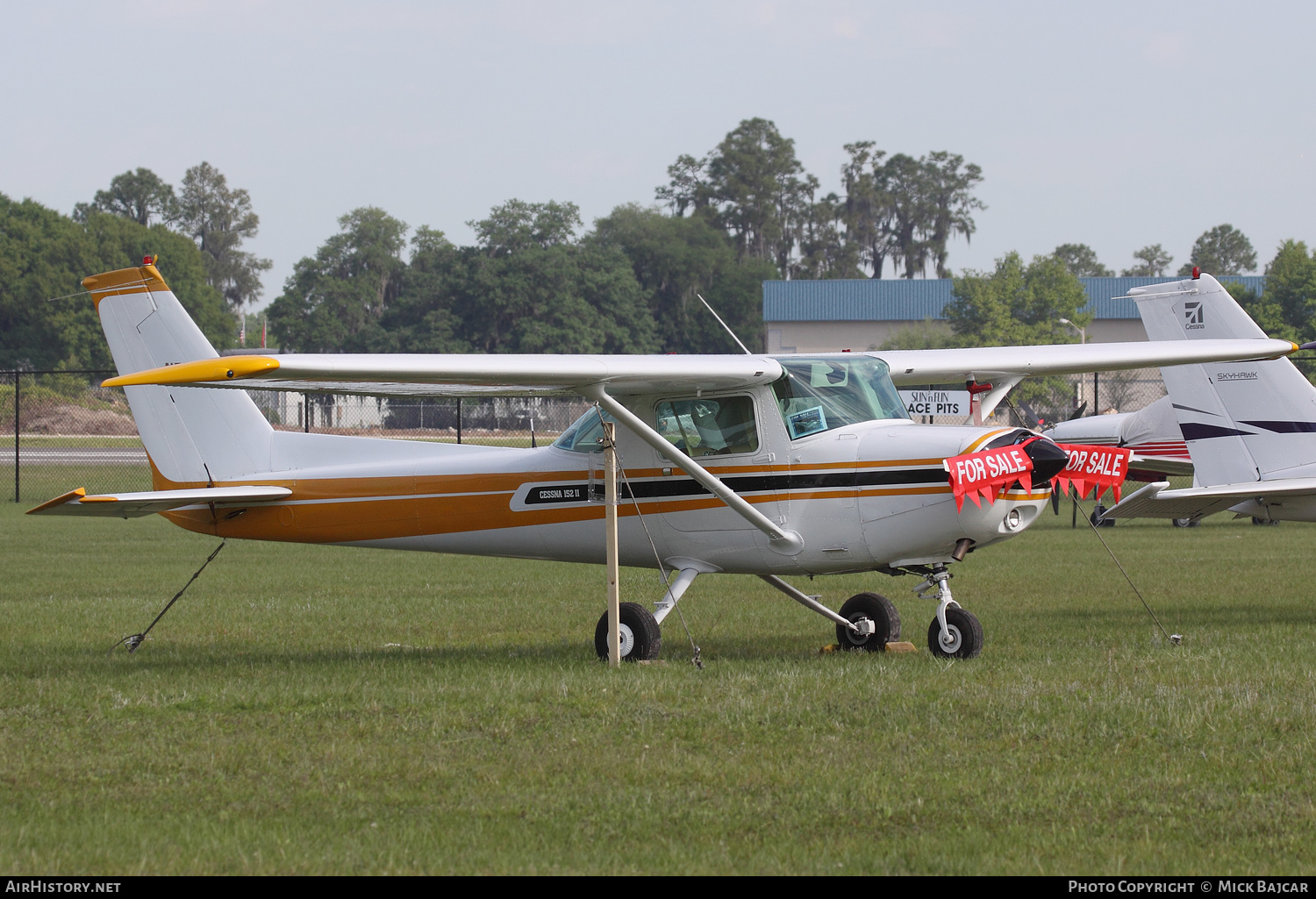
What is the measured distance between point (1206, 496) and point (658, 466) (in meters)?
4.73

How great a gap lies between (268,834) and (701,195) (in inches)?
4708

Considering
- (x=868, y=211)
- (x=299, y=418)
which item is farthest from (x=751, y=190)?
(x=299, y=418)

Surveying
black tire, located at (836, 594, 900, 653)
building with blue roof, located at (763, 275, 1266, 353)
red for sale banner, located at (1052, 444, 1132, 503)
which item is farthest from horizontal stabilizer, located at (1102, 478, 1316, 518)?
building with blue roof, located at (763, 275, 1266, 353)

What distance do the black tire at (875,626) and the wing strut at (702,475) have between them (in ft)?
3.74

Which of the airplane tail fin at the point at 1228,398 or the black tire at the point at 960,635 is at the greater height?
the airplane tail fin at the point at 1228,398

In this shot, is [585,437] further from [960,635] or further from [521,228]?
[521,228]

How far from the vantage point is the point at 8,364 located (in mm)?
88875

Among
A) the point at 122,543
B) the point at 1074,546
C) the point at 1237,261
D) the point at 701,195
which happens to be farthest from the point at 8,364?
the point at 1237,261

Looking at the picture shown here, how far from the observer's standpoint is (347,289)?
330 ft

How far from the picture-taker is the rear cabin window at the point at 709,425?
923 centimetres

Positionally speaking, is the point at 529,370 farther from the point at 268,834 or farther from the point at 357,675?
the point at 268,834

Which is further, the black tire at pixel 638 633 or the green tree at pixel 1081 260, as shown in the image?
the green tree at pixel 1081 260

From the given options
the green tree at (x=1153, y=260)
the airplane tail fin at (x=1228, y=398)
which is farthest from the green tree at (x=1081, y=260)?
the airplane tail fin at (x=1228, y=398)

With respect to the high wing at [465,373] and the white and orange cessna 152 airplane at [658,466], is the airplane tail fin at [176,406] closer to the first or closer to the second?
the white and orange cessna 152 airplane at [658,466]
